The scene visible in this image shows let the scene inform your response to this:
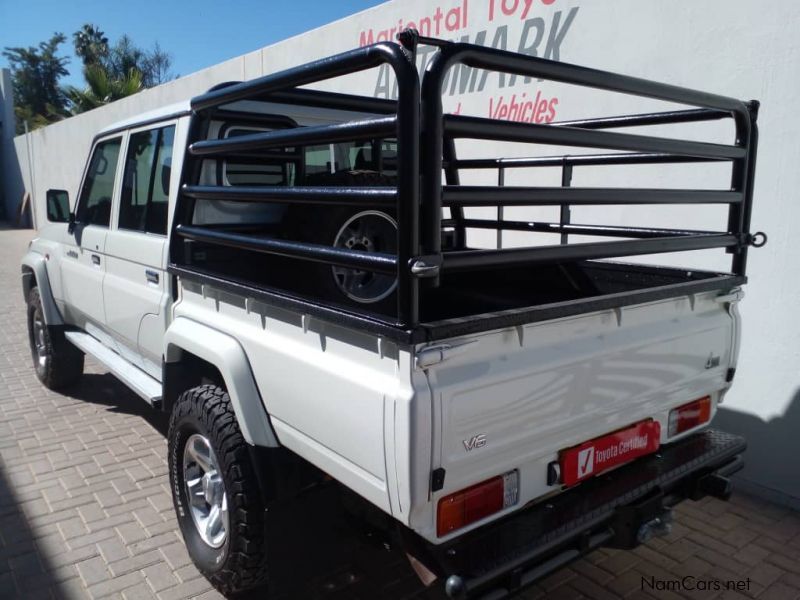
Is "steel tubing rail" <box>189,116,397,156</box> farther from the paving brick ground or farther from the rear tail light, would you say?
the rear tail light


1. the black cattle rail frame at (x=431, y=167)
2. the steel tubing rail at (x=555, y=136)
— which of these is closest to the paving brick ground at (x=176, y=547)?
the black cattle rail frame at (x=431, y=167)

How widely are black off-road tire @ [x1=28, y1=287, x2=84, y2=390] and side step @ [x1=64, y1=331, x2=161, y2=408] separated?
1.46 feet

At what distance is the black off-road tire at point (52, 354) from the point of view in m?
5.18

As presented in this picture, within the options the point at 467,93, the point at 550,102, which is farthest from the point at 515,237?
the point at 467,93

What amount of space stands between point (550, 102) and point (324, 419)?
140 inches

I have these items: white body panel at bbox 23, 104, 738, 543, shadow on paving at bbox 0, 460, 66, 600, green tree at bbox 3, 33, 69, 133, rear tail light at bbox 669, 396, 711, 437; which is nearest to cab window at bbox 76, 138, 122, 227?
white body panel at bbox 23, 104, 738, 543

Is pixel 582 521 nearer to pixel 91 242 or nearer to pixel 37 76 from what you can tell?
pixel 91 242

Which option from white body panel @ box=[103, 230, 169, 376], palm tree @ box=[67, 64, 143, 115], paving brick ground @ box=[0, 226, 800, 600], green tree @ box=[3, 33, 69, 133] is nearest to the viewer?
paving brick ground @ box=[0, 226, 800, 600]

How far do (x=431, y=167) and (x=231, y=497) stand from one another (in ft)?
5.06

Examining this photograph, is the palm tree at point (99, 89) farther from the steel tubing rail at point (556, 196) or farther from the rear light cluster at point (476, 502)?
the rear light cluster at point (476, 502)

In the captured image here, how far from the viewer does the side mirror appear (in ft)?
15.3

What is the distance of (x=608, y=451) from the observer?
2.36 meters

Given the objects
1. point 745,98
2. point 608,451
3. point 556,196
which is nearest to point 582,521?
point 608,451

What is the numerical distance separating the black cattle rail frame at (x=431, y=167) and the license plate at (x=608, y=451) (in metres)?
0.68
